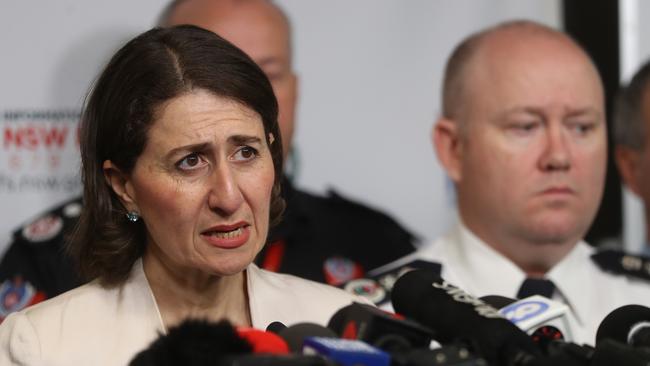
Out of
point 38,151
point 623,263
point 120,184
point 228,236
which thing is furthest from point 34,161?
point 623,263

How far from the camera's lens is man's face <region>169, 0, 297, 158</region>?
3.11 m

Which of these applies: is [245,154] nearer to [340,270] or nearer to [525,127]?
[525,127]

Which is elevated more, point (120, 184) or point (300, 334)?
point (300, 334)

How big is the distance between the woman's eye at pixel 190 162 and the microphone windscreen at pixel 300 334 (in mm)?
726

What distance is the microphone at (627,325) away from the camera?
4.96 feet

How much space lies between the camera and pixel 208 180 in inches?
78.8

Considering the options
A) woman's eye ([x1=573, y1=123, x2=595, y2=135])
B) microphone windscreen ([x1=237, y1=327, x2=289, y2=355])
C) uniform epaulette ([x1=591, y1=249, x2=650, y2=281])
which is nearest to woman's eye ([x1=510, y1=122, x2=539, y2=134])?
woman's eye ([x1=573, y1=123, x2=595, y2=135])

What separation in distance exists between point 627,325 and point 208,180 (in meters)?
0.79

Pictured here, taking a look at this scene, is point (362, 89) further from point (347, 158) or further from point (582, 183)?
point (582, 183)

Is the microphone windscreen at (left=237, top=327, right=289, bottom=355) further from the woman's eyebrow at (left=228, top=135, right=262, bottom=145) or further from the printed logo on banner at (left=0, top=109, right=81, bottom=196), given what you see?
the printed logo on banner at (left=0, top=109, right=81, bottom=196)

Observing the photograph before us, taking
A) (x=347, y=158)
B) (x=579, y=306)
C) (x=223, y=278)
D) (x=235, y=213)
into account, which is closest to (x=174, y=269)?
(x=223, y=278)

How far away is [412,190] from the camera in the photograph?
3574mm

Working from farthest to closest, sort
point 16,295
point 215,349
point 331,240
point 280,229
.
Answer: point 331,240 → point 280,229 → point 16,295 → point 215,349

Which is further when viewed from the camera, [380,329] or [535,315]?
[535,315]
